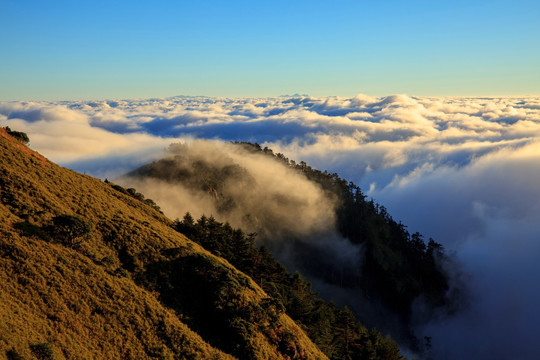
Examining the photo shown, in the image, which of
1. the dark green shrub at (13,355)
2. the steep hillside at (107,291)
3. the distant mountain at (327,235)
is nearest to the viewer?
the dark green shrub at (13,355)

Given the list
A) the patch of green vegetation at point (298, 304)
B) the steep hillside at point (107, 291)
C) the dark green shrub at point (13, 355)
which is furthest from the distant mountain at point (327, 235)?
the dark green shrub at point (13, 355)

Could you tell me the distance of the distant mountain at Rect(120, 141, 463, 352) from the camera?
158 metres

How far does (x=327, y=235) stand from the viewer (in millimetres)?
177750

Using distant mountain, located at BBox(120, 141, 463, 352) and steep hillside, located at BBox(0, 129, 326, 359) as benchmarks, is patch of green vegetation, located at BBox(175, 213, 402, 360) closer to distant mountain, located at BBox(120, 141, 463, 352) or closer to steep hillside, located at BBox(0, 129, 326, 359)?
steep hillside, located at BBox(0, 129, 326, 359)

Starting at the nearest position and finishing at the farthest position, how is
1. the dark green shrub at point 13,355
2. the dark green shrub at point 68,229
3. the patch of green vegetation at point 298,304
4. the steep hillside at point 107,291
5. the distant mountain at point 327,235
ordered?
the dark green shrub at point 13,355 < the steep hillside at point 107,291 < the dark green shrub at point 68,229 < the patch of green vegetation at point 298,304 < the distant mountain at point 327,235

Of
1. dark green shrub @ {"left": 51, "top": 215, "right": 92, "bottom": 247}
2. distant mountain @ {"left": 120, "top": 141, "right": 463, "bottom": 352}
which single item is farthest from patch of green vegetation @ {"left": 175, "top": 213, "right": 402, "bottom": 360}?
distant mountain @ {"left": 120, "top": 141, "right": 463, "bottom": 352}

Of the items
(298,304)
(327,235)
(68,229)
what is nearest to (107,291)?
(68,229)

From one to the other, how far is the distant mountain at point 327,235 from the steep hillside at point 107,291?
106m

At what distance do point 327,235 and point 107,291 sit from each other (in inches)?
6013

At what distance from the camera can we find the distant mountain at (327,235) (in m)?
158

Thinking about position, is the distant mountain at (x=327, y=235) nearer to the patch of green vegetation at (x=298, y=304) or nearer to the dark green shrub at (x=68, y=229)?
the patch of green vegetation at (x=298, y=304)

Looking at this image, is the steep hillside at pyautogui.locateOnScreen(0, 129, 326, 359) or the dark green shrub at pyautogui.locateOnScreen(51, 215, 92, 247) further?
the dark green shrub at pyautogui.locateOnScreen(51, 215, 92, 247)

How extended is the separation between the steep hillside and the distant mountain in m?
106

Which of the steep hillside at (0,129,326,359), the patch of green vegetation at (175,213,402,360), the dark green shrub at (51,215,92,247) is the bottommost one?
the patch of green vegetation at (175,213,402,360)
